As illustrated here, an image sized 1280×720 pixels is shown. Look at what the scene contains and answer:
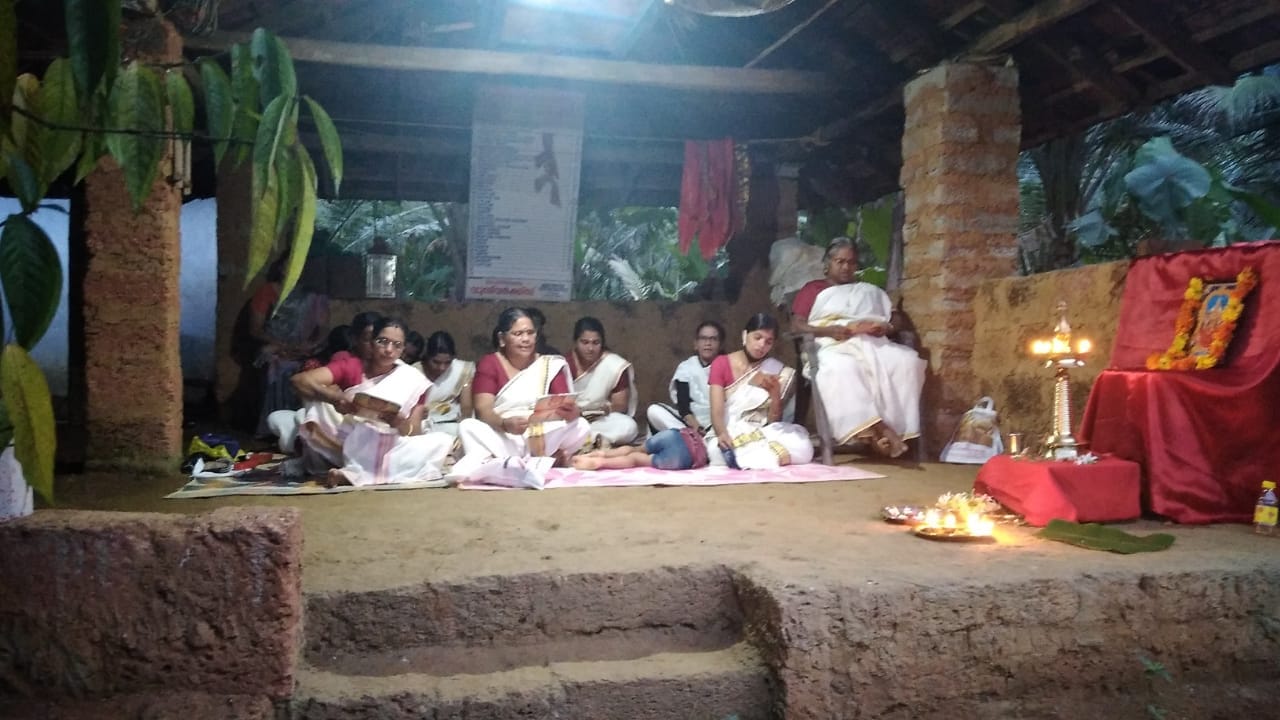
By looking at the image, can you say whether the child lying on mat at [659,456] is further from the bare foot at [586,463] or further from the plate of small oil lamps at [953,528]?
the plate of small oil lamps at [953,528]

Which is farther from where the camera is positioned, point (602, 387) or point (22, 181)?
point (602, 387)

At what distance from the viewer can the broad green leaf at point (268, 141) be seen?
1.00 m

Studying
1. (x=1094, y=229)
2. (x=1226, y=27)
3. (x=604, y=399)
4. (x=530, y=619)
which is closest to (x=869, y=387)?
(x=604, y=399)

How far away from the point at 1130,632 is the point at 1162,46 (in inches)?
161

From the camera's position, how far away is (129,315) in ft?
16.1

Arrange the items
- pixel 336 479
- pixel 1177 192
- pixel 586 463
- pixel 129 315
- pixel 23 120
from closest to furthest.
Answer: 1. pixel 23 120
2. pixel 336 479
3. pixel 129 315
4. pixel 586 463
5. pixel 1177 192

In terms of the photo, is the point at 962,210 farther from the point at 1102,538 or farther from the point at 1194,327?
the point at 1102,538

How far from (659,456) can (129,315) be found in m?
3.26

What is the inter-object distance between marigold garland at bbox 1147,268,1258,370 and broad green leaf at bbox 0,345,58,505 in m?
4.27

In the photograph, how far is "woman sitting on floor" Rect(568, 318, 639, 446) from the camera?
6078mm

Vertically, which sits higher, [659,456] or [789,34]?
[789,34]

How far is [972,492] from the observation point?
4.36 m

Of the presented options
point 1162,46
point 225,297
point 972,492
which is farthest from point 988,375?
point 225,297

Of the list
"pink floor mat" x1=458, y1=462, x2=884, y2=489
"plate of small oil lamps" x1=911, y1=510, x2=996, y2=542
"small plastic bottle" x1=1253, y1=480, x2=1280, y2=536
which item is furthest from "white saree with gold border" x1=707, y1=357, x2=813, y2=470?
"small plastic bottle" x1=1253, y1=480, x2=1280, y2=536
